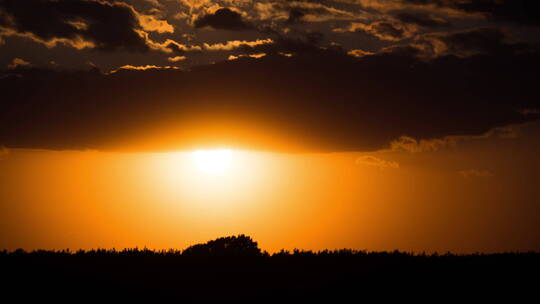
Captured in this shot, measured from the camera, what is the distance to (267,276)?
21797 mm

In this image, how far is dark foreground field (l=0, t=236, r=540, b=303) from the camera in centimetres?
1983

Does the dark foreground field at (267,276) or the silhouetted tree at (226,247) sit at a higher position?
the silhouetted tree at (226,247)

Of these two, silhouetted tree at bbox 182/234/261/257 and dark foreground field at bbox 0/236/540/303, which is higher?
silhouetted tree at bbox 182/234/261/257

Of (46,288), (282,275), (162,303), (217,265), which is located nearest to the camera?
(162,303)

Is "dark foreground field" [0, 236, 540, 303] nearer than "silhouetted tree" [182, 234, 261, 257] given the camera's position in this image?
Yes

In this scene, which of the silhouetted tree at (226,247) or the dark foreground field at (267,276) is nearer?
the dark foreground field at (267,276)

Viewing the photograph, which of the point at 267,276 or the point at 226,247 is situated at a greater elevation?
the point at 226,247

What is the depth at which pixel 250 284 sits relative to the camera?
68.6ft

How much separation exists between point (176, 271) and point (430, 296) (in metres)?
9.17

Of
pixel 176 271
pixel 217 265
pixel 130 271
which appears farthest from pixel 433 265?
pixel 130 271

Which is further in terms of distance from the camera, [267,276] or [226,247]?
[226,247]

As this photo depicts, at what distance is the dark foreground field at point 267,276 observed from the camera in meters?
19.8

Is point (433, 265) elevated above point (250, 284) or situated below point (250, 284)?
above

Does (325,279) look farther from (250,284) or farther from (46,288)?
(46,288)
